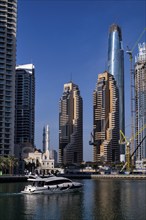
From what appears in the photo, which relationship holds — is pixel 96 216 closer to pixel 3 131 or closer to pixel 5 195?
pixel 5 195

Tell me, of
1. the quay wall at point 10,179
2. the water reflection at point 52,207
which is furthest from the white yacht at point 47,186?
the quay wall at point 10,179

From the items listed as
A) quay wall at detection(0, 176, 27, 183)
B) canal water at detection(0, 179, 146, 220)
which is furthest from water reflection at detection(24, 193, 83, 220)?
quay wall at detection(0, 176, 27, 183)

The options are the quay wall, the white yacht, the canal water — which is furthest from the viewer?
the quay wall

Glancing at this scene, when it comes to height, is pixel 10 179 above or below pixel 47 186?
below

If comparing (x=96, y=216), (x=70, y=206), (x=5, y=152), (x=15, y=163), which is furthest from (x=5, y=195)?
(x=5, y=152)

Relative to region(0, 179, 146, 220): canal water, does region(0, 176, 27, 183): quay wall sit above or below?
below

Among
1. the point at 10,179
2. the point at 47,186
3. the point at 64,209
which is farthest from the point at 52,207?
the point at 10,179

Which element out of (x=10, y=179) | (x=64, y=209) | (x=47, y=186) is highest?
(x=47, y=186)

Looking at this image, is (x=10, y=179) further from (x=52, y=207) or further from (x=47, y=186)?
(x=52, y=207)

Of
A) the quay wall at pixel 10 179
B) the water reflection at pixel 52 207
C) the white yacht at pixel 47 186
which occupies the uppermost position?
the white yacht at pixel 47 186

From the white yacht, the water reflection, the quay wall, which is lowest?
the quay wall

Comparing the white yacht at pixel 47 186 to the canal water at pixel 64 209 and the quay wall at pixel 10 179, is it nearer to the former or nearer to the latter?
the canal water at pixel 64 209

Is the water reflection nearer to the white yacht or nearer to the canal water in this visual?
the canal water

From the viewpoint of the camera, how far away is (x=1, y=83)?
19800 centimetres
